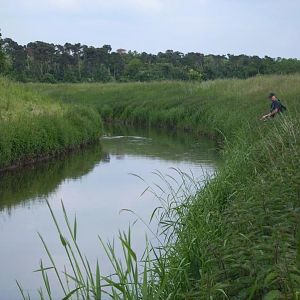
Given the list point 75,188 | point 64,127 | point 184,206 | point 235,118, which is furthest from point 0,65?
point 184,206

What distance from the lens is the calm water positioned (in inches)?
292

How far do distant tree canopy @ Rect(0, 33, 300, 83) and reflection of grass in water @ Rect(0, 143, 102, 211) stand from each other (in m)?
30.4

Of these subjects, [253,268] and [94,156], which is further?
[94,156]

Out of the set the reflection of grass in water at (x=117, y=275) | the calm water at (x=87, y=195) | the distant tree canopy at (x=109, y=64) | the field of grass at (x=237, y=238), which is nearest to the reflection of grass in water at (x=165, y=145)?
the calm water at (x=87, y=195)

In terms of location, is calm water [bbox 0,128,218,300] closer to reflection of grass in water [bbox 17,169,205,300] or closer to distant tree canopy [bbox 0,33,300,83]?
reflection of grass in water [bbox 17,169,205,300]

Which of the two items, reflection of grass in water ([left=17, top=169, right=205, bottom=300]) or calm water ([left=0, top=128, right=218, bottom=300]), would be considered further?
calm water ([left=0, top=128, right=218, bottom=300])

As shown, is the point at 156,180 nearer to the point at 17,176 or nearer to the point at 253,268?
the point at 17,176

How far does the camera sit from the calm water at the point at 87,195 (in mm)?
7410

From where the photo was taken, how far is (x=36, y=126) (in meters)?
15.4

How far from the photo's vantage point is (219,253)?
11.5 ft

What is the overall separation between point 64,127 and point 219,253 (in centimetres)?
1366

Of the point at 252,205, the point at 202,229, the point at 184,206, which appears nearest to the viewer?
the point at 252,205

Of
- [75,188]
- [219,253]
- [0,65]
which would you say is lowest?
[75,188]

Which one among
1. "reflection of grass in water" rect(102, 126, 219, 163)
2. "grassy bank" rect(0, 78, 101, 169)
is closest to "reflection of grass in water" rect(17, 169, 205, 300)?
"grassy bank" rect(0, 78, 101, 169)
